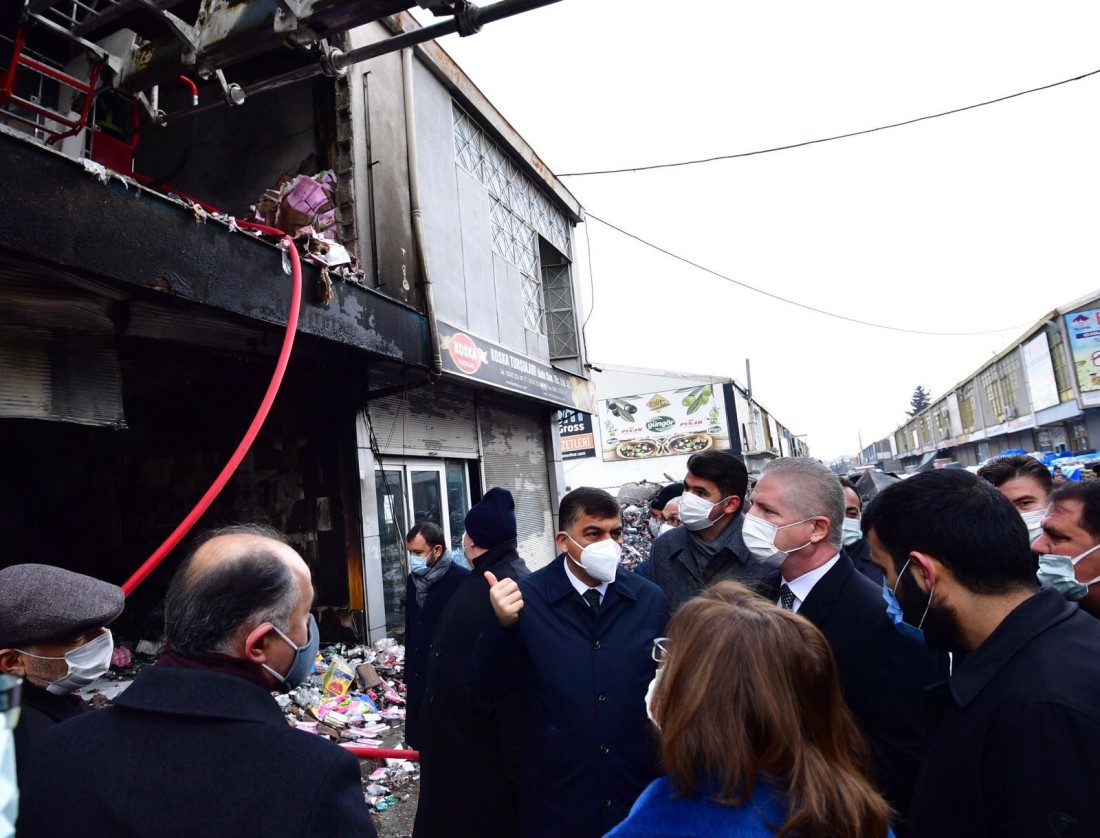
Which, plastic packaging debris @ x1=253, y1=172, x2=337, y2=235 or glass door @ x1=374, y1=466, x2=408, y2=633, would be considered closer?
plastic packaging debris @ x1=253, y1=172, x2=337, y2=235

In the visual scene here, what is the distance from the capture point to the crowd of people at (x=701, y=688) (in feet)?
3.59

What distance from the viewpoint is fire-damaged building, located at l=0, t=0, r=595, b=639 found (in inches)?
140

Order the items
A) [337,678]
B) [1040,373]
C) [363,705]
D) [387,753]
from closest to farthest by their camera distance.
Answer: [387,753], [363,705], [337,678], [1040,373]

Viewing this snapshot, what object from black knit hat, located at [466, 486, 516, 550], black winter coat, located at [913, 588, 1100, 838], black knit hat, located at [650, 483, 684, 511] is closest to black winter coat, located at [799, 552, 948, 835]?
black winter coat, located at [913, 588, 1100, 838]

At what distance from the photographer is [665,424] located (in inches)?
1204

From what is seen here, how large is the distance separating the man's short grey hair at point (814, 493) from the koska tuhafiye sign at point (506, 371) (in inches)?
206

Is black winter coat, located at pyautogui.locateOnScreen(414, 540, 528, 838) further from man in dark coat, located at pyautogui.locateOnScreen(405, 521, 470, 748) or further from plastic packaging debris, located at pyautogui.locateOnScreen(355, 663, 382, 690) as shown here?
plastic packaging debris, located at pyautogui.locateOnScreen(355, 663, 382, 690)

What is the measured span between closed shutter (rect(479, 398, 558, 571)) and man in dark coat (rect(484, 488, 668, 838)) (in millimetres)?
7066

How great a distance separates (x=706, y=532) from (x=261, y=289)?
3670 mm

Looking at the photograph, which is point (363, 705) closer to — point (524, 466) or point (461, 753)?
point (461, 753)

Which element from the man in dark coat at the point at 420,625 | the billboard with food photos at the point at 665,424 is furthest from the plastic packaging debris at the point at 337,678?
the billboard with food photos at the point at 665,424

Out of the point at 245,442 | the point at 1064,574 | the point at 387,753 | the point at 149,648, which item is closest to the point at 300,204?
the point at 245,442

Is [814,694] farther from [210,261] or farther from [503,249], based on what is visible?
[503,249]

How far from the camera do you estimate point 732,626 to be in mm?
1192
